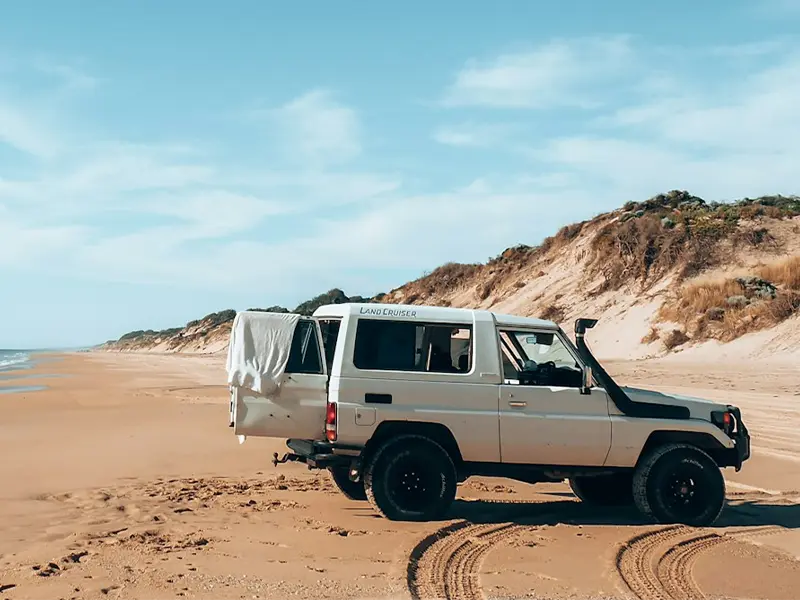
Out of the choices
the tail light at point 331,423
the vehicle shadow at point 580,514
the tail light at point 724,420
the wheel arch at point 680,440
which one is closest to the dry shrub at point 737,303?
the vehicle shadow at point 580,514

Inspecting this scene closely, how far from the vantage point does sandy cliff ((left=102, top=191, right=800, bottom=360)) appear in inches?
1176

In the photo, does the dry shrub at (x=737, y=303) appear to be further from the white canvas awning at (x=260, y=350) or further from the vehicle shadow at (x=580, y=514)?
the white canvas awning at (x=260, y=350)

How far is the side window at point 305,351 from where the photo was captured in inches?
Result: 339

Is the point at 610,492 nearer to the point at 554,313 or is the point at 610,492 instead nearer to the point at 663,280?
the point at 663,280

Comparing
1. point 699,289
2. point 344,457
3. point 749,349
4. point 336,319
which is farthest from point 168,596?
point 699,289

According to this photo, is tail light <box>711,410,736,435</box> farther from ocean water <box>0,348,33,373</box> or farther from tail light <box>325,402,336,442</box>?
ocean water <box>0,348,33,373</box>

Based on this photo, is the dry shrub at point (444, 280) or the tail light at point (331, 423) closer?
the tail light at point (331, 423)

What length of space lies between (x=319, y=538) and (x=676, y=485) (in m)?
3.76

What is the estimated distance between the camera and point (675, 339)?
31156 millimetres

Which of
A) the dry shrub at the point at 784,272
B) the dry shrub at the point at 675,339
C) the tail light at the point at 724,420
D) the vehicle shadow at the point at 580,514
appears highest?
the dry shrub at the point at 784,272

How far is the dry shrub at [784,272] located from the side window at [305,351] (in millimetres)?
27713

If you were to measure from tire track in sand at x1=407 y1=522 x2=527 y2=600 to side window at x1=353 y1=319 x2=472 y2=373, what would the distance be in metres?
1.62

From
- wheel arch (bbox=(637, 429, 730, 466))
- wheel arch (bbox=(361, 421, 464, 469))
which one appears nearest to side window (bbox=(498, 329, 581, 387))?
wheel arch (bbox=(361, 421, 464, 469))

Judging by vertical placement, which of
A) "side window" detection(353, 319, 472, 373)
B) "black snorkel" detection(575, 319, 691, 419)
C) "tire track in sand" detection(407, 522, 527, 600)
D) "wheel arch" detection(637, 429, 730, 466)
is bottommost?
"tire track in sand" detection(407, 522, 527, 600)
